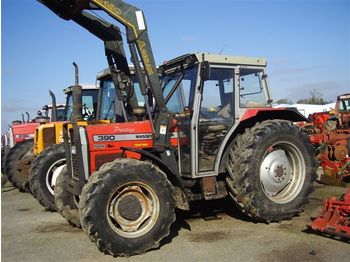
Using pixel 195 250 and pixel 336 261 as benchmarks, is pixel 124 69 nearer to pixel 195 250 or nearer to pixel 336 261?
pixel 195 250

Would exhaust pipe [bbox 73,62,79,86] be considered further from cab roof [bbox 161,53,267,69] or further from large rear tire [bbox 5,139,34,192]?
large rear tire [bbox 5,139,34,192]

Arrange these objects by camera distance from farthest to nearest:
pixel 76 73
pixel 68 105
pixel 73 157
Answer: pixel 68 105
pixel 76 73
pixel 73 157

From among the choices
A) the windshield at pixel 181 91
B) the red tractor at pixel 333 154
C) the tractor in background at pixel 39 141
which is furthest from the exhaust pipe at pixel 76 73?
the red tractor at pixel 333 154

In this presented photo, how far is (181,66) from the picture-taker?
6.09 metres

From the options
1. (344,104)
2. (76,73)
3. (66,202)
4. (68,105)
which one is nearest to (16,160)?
(68,105)

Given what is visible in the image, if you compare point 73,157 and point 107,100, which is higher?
point 107,100

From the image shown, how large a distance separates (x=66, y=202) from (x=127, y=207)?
1.51m

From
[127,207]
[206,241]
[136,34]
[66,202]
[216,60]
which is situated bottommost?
[206,241]

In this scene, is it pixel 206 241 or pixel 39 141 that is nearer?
pixel 206 241

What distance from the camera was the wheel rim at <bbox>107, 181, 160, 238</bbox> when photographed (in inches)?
199

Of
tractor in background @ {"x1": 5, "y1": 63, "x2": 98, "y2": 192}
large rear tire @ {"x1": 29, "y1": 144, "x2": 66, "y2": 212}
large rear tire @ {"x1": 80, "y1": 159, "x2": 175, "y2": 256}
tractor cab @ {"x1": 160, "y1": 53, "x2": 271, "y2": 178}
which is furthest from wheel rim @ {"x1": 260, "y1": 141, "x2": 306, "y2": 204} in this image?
tractor in background @ {"x1": 5, "y1": 63, "x2": 98, "y2": 192}

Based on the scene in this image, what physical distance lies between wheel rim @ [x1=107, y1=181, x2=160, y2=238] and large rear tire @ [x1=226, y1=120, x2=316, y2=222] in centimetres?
134

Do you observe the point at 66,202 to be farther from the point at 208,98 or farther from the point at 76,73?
the point at 208,98

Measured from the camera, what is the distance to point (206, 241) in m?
5.40
